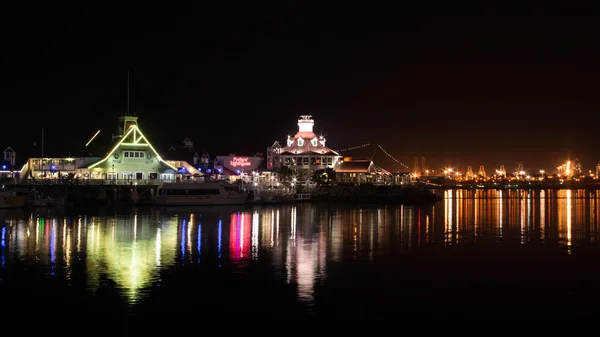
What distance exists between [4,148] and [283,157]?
42233 millimetres

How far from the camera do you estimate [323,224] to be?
49281mm

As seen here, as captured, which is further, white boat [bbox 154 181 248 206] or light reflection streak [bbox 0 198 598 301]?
white boat [bbox 154 181 248 206]

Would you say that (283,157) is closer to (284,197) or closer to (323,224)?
(284,197)

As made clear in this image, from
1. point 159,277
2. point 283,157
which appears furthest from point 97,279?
point 283,157

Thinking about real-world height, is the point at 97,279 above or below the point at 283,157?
below

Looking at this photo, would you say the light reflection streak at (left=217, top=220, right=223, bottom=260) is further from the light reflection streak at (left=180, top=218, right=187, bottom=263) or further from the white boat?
the white boat

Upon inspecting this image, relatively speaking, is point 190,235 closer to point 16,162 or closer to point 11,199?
point 11,199

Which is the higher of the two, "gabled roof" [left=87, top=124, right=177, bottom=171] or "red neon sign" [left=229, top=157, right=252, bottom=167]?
"gabled roof" [left=87, top=124, right=177, bottom=171]

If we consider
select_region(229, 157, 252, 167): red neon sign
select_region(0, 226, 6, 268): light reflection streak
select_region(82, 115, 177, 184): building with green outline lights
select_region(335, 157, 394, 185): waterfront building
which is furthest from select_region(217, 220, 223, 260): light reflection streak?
select_region(335, 157, 394, 185): waterfront building

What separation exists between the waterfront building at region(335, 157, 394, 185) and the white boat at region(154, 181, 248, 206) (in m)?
42.1

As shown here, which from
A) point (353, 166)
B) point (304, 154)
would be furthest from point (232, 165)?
point (353, 166)

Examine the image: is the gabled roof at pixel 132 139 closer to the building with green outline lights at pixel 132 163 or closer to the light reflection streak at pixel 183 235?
the building with green outline lights at pixel 132 163

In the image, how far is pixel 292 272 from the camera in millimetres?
26906

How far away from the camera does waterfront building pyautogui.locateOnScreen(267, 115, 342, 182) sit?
366 ft
